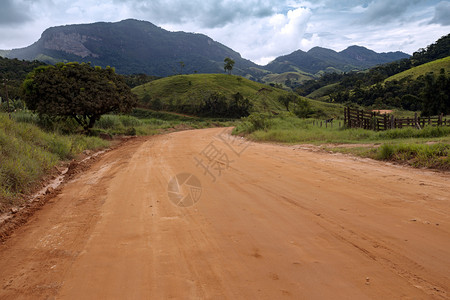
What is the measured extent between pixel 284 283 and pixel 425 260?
1.48 meters

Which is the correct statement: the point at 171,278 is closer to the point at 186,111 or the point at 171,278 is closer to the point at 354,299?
the point at 354,299

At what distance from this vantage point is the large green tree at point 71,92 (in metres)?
17.0

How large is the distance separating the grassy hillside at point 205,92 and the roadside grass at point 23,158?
59.8 meters

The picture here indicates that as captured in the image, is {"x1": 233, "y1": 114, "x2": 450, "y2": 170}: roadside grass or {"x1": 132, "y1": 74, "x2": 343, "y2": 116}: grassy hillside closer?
{"x1": 233, "y1": 114, "x2": 450, "y2": 170}: roadside grass

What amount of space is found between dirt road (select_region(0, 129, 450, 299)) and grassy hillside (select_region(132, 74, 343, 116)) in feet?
203

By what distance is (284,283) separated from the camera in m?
2.59

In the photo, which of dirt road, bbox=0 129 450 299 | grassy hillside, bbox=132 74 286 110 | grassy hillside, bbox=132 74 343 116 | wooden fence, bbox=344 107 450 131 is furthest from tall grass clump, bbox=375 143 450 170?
grassy hillside, bbox=132 74 286 110

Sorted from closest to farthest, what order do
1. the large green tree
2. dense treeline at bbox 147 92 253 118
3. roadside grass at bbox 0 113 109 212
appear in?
roadside grass at bbox 0 113 109 212 → the large green tree → dense treeline at bbox 147 92 253 118

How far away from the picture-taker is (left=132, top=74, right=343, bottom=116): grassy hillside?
2872 inches

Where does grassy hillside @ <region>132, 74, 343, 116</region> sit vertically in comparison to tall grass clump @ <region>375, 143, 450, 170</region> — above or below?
above

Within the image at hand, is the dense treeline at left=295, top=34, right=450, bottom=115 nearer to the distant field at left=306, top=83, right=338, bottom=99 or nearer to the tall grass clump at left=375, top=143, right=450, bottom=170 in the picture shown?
the distant field at left=306, top=83, right=338, bottom=99

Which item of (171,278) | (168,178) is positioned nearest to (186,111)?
→ (168,178)

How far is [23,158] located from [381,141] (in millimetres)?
13822

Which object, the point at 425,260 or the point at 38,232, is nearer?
the point at 425,260
